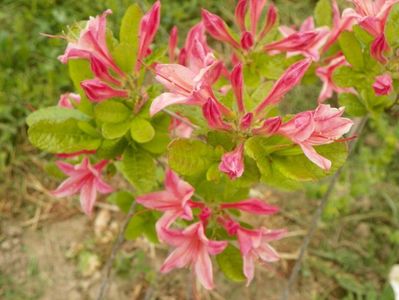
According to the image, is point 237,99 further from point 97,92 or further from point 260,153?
point 97,92

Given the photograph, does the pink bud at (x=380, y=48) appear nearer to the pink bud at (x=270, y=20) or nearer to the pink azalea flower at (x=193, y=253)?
the pink bud at (x=270, y=20)

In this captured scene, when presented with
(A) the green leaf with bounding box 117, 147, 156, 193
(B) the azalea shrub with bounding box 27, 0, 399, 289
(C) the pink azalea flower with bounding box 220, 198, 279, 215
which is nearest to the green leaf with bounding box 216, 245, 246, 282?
(B) the azalea shrub with bounding box 27, 0, 399, 289

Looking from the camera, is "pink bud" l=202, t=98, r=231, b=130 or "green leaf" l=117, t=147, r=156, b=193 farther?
"green leaf" l=117, t=147, r=156, b=193

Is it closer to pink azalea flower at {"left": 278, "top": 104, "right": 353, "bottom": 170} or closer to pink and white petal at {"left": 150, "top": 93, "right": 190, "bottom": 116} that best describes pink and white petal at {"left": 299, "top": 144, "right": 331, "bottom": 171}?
pink azalea flower at {"left": 278, "top": 104, "right": 353, "bottom": 170}

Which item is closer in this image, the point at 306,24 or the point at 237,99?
the point at 237,99

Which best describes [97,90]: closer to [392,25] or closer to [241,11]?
[241,11]

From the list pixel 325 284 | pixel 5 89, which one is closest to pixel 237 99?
pixel 325 284
